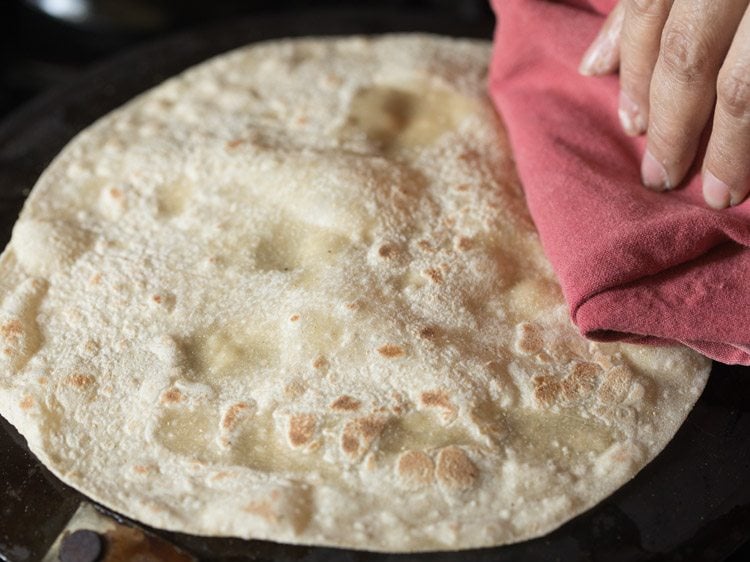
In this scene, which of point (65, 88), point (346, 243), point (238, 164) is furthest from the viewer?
point (65, 88)

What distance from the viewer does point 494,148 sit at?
47.2 inches

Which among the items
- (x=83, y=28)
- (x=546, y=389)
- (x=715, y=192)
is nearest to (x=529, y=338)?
(x=546, y=389)

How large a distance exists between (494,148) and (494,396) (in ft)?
1.37

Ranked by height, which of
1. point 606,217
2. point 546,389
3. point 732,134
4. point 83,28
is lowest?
point 83,28

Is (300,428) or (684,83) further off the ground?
(684,83)

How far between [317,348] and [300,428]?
0.33 feet

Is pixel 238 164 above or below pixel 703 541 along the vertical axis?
above

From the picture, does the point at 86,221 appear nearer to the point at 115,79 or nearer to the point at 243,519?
the point at 115,79

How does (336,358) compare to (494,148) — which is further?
(494,148)

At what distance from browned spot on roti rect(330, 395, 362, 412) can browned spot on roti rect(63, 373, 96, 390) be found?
0.28 meters

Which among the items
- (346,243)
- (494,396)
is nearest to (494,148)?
(346,243)

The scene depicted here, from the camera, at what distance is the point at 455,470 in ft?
2.83

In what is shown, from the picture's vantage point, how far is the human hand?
0.90 meters

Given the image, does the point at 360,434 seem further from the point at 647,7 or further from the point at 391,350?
the point at 647,7
